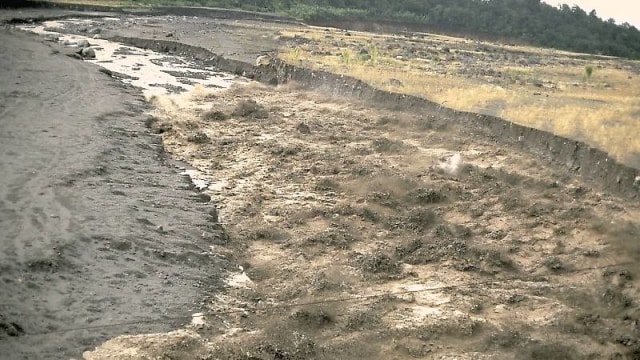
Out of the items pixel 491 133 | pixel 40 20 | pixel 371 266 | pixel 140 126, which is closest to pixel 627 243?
pixel 371 266

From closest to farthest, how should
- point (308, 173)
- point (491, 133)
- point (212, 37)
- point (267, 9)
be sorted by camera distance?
point (308, 173)
point (491, 133)
point (212, 37)
point (267, 9)

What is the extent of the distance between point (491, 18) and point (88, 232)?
113130 mm

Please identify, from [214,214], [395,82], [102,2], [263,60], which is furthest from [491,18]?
[214,214]

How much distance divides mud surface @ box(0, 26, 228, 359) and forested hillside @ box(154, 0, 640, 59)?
7471 centimetres

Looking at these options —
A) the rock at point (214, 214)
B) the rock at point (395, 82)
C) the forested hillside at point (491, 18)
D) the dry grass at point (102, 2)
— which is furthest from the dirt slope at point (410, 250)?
the forested hillside at point (491, 18)

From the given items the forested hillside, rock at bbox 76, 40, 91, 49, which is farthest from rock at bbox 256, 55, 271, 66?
the forested hillside

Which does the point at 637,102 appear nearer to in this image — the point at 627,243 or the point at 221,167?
the point at 627,243

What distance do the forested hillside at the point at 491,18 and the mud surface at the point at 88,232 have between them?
7471 centimetres

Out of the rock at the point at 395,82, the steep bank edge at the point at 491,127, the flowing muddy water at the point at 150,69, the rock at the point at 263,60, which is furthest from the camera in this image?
the rock at the point at 263,60

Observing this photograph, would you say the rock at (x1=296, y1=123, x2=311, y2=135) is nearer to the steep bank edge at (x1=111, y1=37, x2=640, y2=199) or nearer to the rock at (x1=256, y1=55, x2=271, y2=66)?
the steep bank edge at (x1=111, y1=37, x2=640, y2=199)

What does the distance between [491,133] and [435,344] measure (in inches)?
468

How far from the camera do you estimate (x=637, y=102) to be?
86.1ft

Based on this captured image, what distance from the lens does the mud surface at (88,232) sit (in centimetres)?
1023

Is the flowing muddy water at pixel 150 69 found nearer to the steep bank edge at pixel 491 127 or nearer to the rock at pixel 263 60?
the rock at pixel 263 60
